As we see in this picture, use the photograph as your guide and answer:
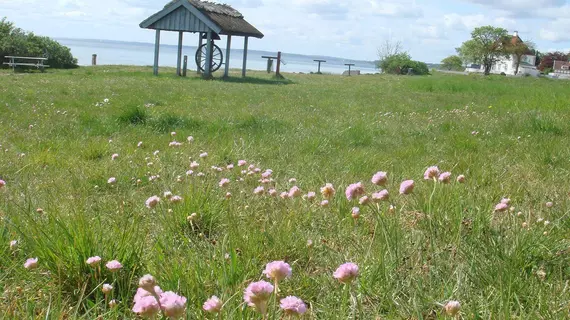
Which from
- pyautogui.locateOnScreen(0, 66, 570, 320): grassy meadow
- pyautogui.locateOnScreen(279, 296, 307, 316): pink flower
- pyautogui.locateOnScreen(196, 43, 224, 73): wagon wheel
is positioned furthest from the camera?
pyautogui.locateOnScreen(196, 43, 224, 73): wagon wheel

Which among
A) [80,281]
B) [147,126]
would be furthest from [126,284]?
[147,126]

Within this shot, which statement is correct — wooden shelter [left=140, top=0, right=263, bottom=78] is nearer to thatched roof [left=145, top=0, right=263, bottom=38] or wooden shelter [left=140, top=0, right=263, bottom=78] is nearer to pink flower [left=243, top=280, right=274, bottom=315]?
thatched roof [left=145, top=0, right=263, bottom=38]

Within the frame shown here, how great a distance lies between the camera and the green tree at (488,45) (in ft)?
229

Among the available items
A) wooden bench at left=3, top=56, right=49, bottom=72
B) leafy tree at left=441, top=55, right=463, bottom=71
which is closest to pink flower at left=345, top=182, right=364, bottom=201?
wooden bench at left=3, top=56, right=49, bottom=72

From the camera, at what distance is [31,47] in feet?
109

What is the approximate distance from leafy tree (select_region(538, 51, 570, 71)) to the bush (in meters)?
88.2

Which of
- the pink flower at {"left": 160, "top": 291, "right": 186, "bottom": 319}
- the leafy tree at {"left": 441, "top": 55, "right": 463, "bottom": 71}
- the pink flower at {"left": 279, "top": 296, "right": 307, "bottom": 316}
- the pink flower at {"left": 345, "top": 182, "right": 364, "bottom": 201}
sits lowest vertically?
the pink flower at {"left": 279, "top": 296, "right": 307, "bottom": 316}

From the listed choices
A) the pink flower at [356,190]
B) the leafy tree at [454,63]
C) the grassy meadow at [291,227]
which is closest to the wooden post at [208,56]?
the grassy meadow at [291,227]

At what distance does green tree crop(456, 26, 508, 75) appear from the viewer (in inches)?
2746

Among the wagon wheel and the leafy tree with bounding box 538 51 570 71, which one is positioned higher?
the leafy tree with bounding box 538 51 570 71

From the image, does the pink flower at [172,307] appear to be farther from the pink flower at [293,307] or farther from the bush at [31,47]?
the bush at [31,47]

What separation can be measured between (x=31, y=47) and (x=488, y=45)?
178 feet

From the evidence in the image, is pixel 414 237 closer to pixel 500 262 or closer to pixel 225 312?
pixel 500 262

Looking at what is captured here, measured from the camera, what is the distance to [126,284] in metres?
2.29
